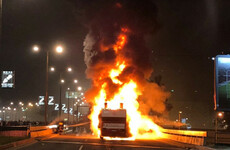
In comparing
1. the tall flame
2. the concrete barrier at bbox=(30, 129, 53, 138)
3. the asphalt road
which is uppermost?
the tall flame

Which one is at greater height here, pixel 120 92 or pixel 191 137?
pixel 120 92

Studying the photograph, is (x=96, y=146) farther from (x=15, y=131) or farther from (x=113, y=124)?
(x=15, y=131)

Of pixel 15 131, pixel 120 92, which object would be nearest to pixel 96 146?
pixel 15 131

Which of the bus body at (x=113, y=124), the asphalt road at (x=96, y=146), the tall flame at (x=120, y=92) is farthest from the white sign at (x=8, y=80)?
the tall flame at (x=120, y=92)

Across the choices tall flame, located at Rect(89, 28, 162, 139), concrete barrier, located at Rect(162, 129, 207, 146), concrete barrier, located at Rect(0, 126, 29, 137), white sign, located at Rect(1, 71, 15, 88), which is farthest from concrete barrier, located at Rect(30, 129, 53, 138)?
concrete barrier, located at Rect(162, 129, 207, 146)

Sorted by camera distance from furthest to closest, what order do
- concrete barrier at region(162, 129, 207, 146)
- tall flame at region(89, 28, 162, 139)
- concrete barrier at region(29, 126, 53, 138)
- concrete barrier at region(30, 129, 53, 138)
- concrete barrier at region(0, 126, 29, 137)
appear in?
tall flame at region(89, 28, 162, 139) < concrete barrier at region(29, 126, 53, 138) < concrete barrier at region(30, 129, 53, 138) < concrete barrier at region(0, 126, 29, 137) < concrete barrier at region(162, 129, 207, 146)

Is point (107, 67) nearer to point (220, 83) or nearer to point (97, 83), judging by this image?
point (97, 83)

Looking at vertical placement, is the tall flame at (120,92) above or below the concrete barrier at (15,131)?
above

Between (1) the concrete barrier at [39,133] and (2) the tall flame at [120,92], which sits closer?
(1) the concrete barrier at [39,133]

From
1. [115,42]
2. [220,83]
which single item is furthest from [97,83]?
[220,83]

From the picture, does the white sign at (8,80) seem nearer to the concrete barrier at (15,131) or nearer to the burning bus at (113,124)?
the concrete barrier at (15,131)

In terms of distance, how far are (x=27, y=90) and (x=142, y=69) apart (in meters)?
71.2

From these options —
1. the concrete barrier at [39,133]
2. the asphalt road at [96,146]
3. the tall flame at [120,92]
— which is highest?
the tall flame at [120,92]

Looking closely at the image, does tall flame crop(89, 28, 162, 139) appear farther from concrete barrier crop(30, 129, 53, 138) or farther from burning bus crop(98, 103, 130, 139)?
burning bus crop(98, 103, 130, 139)
